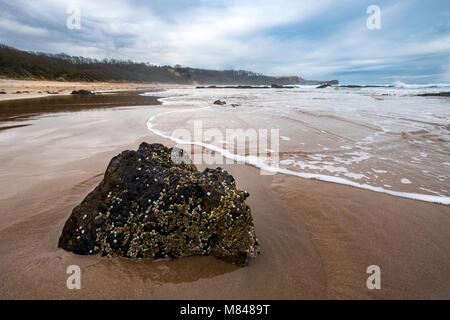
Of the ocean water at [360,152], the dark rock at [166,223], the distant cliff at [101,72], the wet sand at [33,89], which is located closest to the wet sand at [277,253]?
the dark rock at [166,223]

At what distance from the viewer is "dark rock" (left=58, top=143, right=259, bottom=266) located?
81.7 inches

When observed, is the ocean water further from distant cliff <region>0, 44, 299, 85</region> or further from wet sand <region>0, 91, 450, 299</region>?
distant cliff <region>0, 44, 299, 85</region>

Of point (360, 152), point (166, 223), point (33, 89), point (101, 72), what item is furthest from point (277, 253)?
point (101, 72)

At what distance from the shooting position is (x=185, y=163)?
2.96 meters

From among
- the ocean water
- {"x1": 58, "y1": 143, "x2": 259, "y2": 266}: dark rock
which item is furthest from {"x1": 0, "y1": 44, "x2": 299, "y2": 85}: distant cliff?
{"x1": 58, "y1": 143, "x2": 259, "y2": 266}: dark rock

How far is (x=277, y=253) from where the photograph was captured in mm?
2229

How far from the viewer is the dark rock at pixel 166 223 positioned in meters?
2.07

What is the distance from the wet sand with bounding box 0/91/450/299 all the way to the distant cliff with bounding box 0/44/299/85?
231 feet

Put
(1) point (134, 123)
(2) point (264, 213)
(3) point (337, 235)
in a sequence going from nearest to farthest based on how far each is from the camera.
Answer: (3) point (337, 235) → (2) point (264, 213) → (1) point (134, 123)

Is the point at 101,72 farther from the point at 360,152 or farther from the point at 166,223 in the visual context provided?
the point at 166,223
